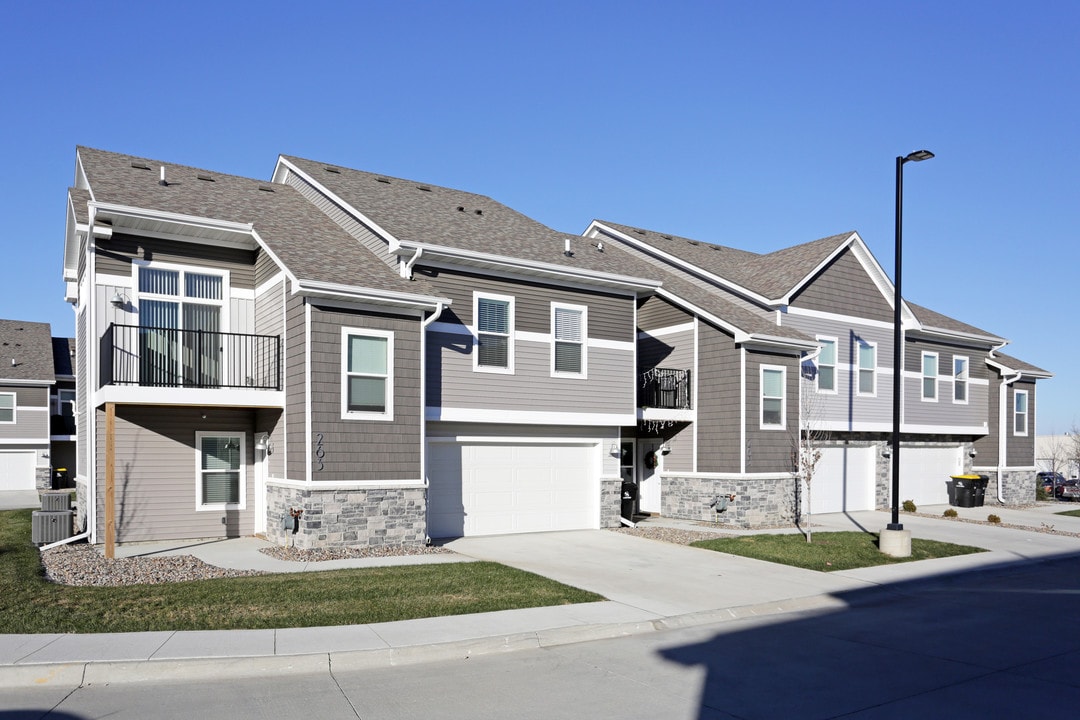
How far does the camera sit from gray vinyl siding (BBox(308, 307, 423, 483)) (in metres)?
15.8

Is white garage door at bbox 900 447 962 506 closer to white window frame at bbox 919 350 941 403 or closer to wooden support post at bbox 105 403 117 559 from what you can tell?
white window frame at bbox 919 350 941 403

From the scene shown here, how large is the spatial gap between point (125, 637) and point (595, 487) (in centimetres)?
1302

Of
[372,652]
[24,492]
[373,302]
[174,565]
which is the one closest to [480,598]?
[372,652]

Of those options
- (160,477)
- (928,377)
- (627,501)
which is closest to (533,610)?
(160,477)

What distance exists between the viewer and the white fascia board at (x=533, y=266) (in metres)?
17.9

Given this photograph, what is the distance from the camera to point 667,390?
2317 cm

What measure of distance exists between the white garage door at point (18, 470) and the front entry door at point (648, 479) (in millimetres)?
29898

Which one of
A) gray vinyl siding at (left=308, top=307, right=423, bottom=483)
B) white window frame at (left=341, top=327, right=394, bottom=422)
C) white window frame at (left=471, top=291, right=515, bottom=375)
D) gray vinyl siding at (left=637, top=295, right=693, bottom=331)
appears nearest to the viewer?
gray vinyl siding at (left=308, top=307, right=423, bottom=483)

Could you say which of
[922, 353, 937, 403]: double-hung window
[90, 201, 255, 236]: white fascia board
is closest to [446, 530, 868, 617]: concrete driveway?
[90, 201, 255, 236]: white fascia board

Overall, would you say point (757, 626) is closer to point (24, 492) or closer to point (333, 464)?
point (333, 464)

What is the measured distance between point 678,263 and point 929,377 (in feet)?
30.9

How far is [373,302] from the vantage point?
53.7 feet

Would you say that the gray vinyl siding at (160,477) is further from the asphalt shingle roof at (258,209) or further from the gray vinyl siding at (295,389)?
the asphalt shingle roof at (258,209)

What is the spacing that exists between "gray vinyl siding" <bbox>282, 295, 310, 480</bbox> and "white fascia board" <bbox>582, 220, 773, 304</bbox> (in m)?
12.8
